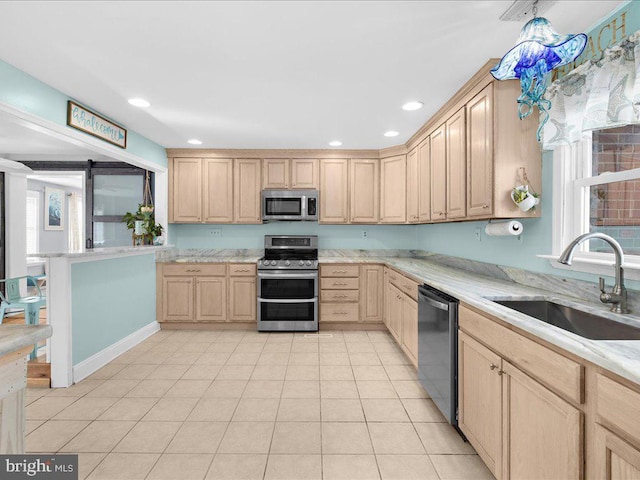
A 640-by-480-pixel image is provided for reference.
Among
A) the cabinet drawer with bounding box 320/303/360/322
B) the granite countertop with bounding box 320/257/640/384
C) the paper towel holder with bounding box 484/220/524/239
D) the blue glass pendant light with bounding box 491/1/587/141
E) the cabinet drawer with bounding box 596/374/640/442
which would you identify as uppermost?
the blue glass pendant light with bounding box 491/1/587/141

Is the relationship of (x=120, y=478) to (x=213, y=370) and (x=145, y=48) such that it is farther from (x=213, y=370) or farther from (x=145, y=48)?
(x=145, y=48)

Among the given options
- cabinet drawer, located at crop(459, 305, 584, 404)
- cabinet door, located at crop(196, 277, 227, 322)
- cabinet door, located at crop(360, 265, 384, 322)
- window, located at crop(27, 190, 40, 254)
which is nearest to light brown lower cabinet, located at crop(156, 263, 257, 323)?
cabinet door, located at crop(196, 277, 227, 322)

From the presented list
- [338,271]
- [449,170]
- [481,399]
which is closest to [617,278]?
[481,399]

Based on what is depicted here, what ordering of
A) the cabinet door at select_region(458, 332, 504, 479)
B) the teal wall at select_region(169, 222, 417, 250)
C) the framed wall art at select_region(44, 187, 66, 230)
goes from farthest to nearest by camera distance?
the framed wall art at select_region(44, 187, 66, 230) < the teal wall at select_region(169, 222, 417, 250) < the cabinet door at select_region(458, 332, 504, 479)

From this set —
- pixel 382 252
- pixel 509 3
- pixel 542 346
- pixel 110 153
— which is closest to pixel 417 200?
pixel 382 252

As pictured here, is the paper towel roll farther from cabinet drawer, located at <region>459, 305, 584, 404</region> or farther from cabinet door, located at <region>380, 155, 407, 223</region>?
cabinet door, located at <region>380, 155, 407, 223</region>

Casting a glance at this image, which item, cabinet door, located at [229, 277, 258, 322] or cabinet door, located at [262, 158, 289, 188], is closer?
cabinet door, located at [229, 277, 258, 322]

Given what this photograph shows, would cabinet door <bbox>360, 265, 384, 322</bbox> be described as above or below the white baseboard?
above

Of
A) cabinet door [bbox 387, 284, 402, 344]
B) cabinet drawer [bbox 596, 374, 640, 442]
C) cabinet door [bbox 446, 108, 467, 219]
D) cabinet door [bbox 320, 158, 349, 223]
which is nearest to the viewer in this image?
cabinet drawer [bbox 596, 374, 640, 442]

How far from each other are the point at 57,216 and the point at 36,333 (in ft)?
26.1

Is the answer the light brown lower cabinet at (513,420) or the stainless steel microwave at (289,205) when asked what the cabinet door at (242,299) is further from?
the light brown lower cabinet at (513,420)

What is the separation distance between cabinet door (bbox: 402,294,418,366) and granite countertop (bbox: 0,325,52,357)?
2.44m

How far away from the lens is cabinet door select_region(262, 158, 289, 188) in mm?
4328

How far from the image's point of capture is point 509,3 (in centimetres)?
158
